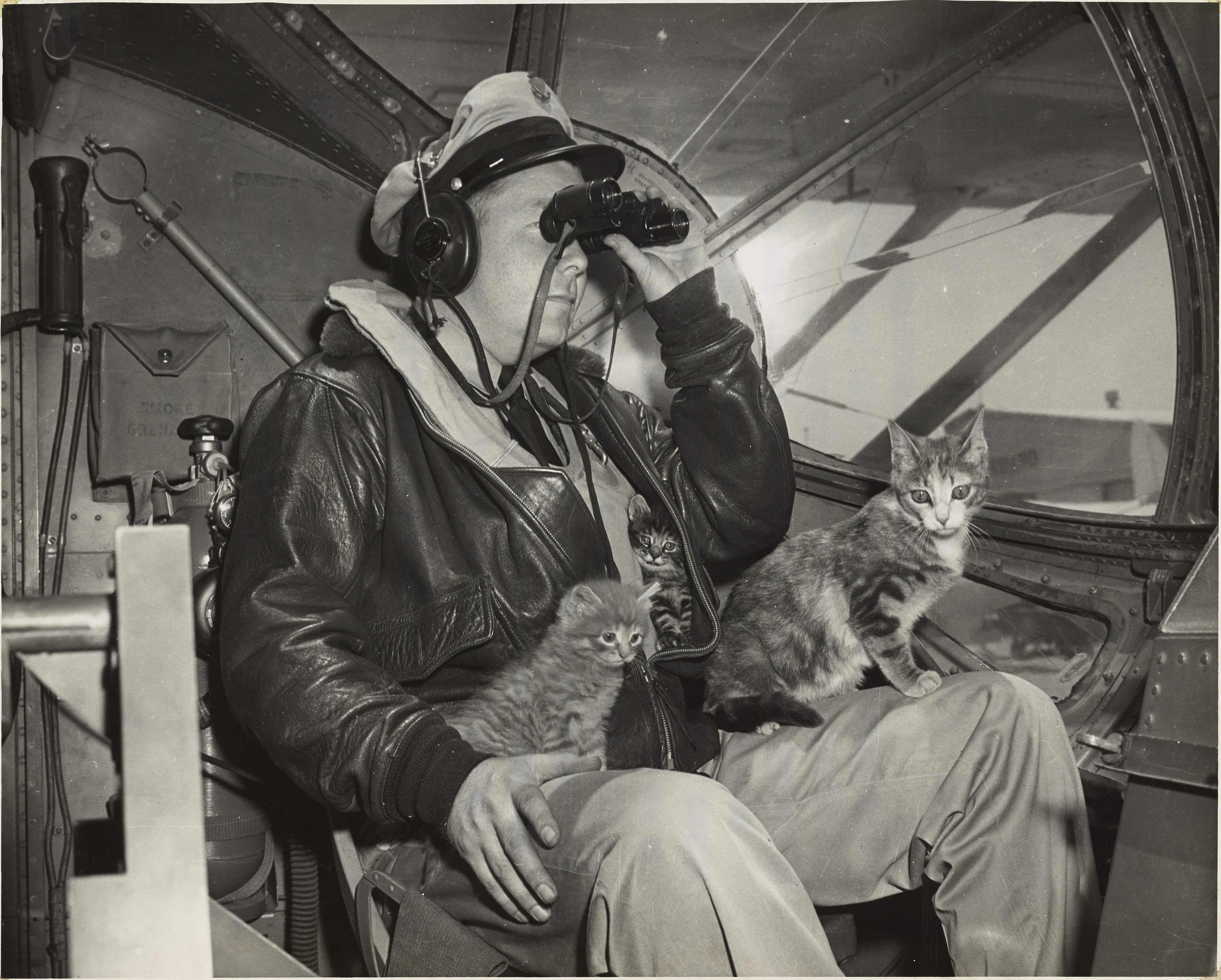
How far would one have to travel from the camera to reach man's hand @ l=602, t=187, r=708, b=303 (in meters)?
1.53

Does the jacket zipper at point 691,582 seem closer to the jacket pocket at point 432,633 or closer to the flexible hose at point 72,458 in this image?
the jacket pocket at point 432,633

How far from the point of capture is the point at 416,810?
3.77 feet

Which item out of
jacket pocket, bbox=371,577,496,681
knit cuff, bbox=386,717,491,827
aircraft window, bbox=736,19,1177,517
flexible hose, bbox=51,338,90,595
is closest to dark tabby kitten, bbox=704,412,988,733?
aircraft window, bbox=736,19,1177,517

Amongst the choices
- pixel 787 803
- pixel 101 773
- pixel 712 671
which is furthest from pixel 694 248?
pixel 101 773

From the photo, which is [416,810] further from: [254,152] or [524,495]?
[254,152]

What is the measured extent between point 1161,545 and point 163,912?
1868 millimetres

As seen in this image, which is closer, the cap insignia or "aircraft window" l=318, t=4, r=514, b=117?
the cap insignia

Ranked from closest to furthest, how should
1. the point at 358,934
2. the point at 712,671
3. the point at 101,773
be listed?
the point at 358,934 → the point at 712,671 → the point at 101,773

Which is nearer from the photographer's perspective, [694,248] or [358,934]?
[358,934]

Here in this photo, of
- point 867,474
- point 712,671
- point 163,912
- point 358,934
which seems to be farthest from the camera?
point 867,474

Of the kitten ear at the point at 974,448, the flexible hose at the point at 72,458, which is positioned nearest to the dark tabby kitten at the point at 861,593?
the kitten ear at the point at 974,448

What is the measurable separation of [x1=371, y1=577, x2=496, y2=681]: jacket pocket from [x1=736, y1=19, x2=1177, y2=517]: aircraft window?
40.0 inches

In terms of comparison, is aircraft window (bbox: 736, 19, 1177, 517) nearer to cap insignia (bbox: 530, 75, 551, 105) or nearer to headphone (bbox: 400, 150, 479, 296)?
cap insignia (bbox: 530, 75, 551, 105)

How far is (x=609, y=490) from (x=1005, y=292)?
101cm
